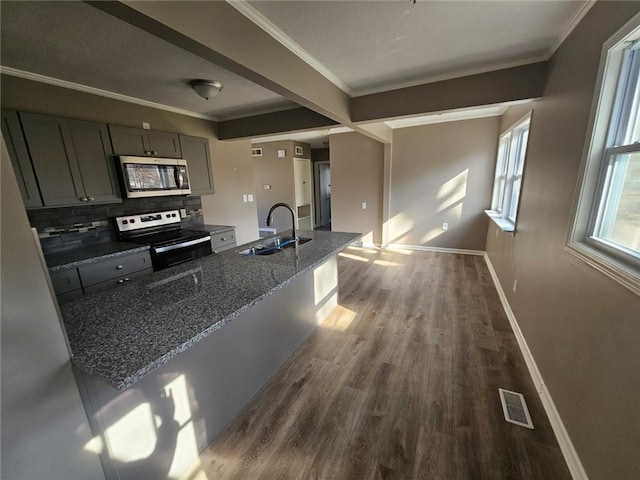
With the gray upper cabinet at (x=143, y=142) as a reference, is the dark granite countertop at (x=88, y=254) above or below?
below

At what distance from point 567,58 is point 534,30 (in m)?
0.30

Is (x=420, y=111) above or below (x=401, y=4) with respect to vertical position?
below

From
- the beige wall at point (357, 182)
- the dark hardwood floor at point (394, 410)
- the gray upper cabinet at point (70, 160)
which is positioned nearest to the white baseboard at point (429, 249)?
the beige wall at point (357, 182)

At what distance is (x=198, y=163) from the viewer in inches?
137

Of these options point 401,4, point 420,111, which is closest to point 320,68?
point 401,4

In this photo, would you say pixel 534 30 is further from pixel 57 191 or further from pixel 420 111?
pixel 57 191

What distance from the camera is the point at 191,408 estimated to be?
4.51 feet

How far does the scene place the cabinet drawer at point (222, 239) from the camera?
3417 mm

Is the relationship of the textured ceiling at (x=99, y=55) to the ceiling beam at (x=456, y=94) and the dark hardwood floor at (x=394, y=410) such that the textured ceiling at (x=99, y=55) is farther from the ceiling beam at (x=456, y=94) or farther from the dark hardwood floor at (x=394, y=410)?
the dark hardwood floor at (x=394, y=410)

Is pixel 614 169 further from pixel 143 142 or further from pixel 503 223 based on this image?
pixel 143 142

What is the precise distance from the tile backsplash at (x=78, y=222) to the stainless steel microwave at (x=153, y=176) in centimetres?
25

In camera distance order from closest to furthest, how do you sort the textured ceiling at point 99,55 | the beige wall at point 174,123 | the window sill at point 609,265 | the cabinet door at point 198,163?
the window sill at point 609,265
the textured ceiling at point 99,55
the beige wall at point 174,123
the cabinet door at point 198,163

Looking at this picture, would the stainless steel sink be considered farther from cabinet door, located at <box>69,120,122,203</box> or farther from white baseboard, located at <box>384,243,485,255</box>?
white baseboard, located at <box>384,243,485,255</box>

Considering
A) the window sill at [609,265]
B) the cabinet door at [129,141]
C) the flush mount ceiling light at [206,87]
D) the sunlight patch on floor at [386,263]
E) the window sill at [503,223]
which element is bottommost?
the sunlight patch on floor at [386,263]
